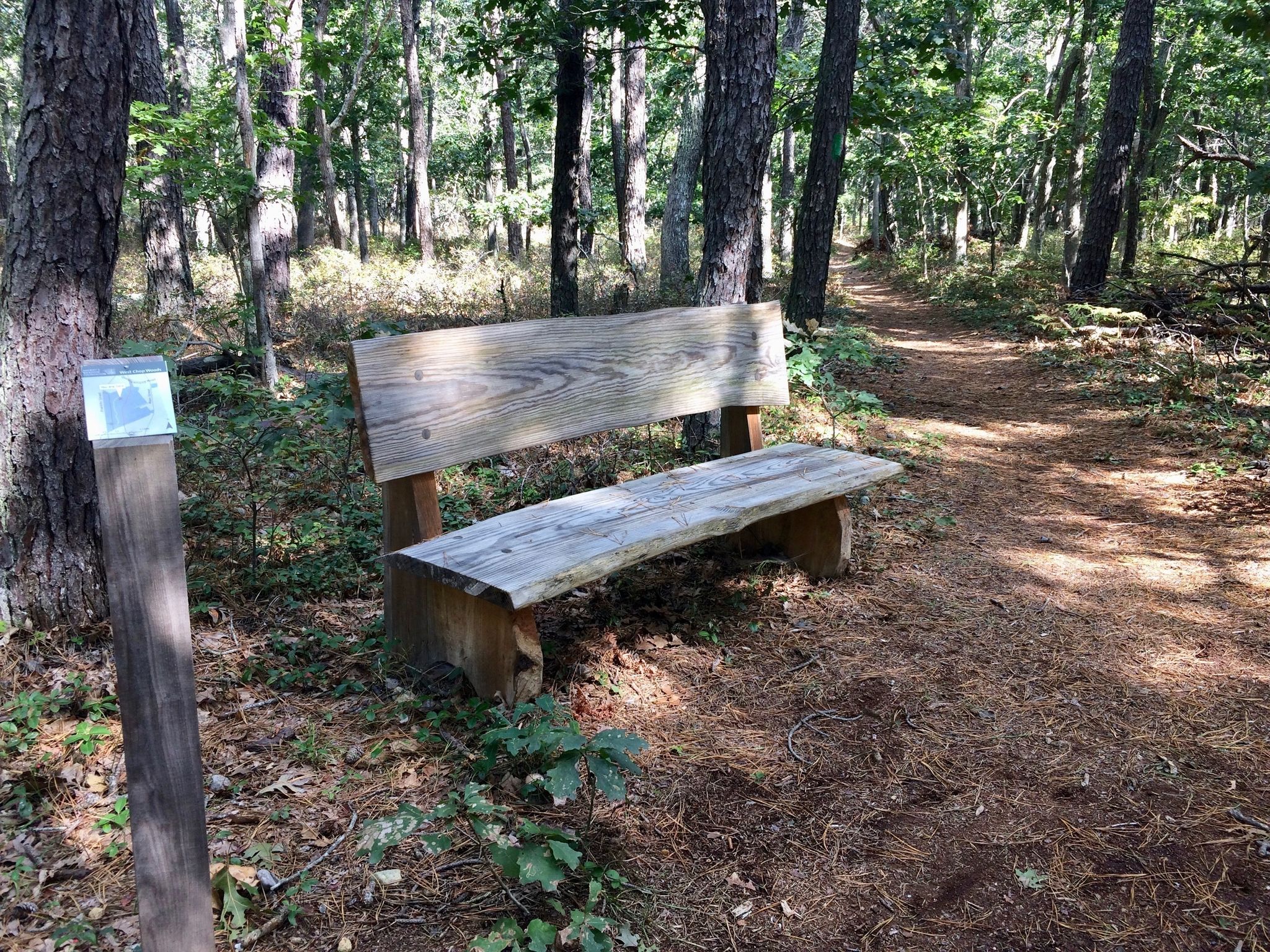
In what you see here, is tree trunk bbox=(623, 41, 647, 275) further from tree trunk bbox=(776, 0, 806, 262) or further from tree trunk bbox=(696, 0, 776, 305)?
tree trunk bbox=(696, 0, 776, 305)

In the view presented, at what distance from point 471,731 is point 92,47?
8.47ft

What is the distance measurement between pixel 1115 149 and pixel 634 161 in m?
6.76

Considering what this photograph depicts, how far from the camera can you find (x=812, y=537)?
406 centimetres

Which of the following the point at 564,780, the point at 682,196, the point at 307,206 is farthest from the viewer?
the point at 307,206

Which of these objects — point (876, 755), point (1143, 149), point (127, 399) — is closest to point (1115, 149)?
point (1143, 149)

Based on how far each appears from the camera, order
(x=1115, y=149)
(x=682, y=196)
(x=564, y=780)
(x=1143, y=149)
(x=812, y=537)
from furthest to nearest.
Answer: (x=682, y=196) → (x=1143, y=149) → (x=1115, y=149) → (x=812, y=537) → (x=564, y=780)

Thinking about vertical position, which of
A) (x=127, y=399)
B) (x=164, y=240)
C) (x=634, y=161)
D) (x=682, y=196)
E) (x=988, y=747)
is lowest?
(x=988, y=747)

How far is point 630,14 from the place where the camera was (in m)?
7.66

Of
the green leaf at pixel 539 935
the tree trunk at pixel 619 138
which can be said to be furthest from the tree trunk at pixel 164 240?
the green leaf at pixel 539 935

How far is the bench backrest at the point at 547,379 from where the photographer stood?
2.79m

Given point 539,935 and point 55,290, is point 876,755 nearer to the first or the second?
point 539,935

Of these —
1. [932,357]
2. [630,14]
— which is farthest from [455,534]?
[932,357]

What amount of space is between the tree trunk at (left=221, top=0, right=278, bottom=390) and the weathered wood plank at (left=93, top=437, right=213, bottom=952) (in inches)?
193

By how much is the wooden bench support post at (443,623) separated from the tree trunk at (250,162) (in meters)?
3.59
